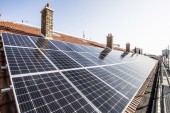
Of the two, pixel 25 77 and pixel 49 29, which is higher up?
pixel 49 29

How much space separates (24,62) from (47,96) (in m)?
1.77

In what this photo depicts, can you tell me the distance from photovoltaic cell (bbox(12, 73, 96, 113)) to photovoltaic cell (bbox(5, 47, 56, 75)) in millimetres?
371

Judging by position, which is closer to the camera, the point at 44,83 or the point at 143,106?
the point at 44,83

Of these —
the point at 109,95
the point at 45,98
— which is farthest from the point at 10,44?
the point at 109,95

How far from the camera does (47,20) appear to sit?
980cm

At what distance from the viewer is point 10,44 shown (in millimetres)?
5625

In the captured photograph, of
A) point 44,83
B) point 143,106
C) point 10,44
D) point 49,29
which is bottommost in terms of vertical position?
point 143,106

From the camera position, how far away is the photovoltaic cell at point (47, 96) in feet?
9.71

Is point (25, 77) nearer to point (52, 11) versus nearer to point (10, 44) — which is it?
point (10, 44)

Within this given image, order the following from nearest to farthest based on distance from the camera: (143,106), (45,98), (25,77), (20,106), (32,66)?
(20,106) → (45,98) → (25,77) → (32,66) → (143,106)

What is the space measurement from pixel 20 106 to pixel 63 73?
2.20m

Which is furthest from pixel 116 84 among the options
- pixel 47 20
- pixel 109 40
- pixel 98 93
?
pixel 109 40

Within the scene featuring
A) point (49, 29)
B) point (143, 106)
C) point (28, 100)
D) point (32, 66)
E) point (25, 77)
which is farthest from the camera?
point (49, 29)

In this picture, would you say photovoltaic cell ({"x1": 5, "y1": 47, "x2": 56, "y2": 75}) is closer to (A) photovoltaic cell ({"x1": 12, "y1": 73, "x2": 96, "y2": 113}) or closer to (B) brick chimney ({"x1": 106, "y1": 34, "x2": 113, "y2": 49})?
(A) photovoltaic cell ({"x1": 12, "y1": 73, "x2": 96, "y2": 113})
